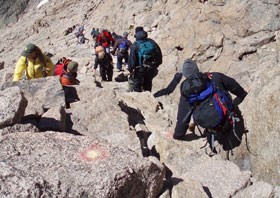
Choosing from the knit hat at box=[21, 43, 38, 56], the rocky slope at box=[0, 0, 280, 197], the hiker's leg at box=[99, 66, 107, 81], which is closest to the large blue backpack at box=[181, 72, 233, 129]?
the rocky slope at box=[0, 0, 280, 197]

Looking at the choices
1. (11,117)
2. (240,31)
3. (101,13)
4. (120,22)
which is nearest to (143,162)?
(11,117)

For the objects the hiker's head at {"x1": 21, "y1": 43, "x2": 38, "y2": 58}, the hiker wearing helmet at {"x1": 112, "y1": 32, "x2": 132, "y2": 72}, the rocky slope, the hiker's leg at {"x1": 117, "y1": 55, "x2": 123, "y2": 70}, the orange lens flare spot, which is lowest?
the hiker's leg at {"x1": 117, "y1": 55, "x2": 123, "y2": 70}

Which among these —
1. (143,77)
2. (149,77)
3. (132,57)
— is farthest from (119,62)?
(132,57)

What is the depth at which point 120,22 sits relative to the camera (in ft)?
75.2

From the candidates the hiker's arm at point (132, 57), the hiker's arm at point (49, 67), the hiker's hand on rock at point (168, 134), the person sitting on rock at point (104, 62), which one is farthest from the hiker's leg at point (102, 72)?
the hiker's hand on rock at point (168, 134)

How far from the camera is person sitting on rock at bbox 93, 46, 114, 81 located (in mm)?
12523

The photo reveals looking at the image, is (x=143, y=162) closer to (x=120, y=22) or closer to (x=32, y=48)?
(x=32, y=48)

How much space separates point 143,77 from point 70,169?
652 cm

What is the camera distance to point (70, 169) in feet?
13.3

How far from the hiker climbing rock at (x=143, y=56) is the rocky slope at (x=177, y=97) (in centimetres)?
71

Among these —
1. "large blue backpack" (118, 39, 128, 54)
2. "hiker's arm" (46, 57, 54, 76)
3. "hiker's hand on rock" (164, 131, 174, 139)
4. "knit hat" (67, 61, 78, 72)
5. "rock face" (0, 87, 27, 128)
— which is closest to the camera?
"rock face" (0, 87, 27, 128)

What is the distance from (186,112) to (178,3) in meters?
9.71

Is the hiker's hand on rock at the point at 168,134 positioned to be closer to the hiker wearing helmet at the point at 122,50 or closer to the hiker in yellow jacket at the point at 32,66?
the hiker in yellow jacket at the point at 32,66

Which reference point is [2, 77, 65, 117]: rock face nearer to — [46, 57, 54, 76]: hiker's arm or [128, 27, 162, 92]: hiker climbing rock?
[46, 57, 54, 76]: hiker's arm
